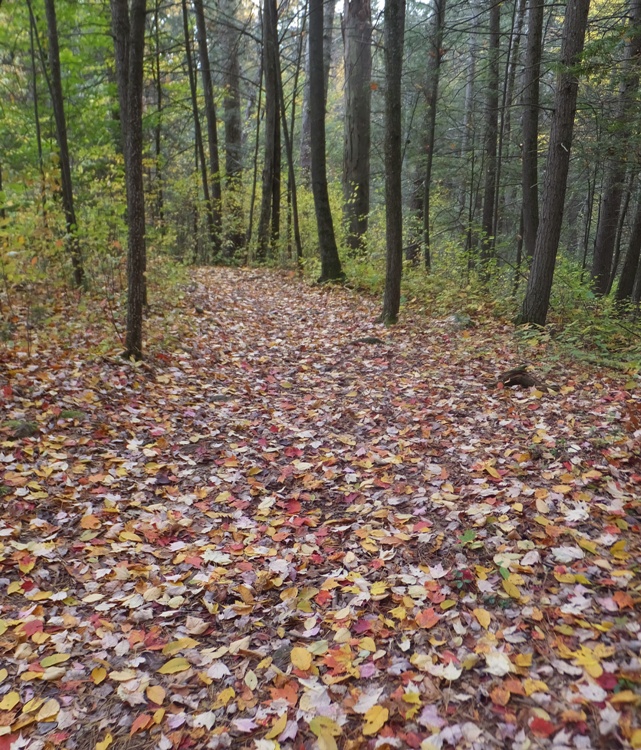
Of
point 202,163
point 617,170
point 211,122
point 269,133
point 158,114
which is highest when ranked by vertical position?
point 211,122

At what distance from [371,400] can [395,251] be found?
12.3ft

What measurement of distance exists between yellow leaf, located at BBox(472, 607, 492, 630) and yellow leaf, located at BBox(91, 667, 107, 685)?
202 centimetres

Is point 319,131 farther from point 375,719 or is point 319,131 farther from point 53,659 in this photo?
point 375,719

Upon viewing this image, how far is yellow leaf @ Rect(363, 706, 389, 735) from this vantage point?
2303mm

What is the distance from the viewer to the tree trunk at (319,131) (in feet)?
38.3

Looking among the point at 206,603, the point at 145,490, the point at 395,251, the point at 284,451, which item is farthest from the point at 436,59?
the point at 206,603

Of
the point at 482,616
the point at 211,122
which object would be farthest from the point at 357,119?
the point at 482,616

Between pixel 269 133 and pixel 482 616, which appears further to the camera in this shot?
pixel 269 133

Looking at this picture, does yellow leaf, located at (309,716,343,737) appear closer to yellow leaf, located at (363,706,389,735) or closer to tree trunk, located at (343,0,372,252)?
yellow leaf, located at (363,706,389,735)

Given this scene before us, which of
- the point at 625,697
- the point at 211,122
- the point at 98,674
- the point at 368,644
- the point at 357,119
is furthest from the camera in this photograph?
the point at 211,122

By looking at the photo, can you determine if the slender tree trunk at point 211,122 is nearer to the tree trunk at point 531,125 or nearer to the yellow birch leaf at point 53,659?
the tree trunk at point 531,125

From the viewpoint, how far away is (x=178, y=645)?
9.44 ft

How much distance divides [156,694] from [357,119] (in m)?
14.5

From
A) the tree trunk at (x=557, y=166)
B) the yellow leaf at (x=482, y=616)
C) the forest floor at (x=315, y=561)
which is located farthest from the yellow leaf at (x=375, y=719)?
the tree trunk at (x=557, y=166)
